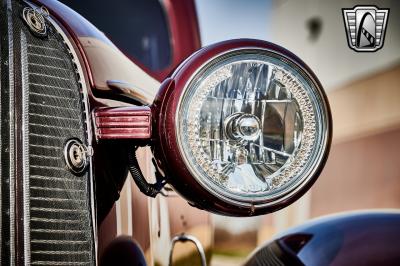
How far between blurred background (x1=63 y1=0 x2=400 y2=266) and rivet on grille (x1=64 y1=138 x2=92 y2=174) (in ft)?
2.68

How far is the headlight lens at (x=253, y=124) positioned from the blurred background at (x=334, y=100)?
749 mm

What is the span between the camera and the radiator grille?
108 cm

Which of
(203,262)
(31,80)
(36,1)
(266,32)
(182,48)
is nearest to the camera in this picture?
(31,80)

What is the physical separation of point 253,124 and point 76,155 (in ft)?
1.23

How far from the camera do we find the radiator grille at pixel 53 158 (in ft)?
3.53

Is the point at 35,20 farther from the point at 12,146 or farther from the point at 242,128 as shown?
the point at 242,128

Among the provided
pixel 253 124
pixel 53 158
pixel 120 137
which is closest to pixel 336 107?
pixel 253 124

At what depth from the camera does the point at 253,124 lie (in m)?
1.17

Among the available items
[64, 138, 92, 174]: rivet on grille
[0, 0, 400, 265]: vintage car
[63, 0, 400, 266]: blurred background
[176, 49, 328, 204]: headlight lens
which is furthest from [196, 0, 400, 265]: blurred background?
[64, 138, 92, 174]: rivet on grille

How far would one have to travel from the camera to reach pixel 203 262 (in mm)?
1488

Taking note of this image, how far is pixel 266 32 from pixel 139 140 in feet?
2.95

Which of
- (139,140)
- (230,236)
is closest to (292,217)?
(230,236)

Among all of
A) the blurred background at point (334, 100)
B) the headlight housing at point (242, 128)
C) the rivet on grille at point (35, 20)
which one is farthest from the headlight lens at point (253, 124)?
the blurred background at point (334, 100)

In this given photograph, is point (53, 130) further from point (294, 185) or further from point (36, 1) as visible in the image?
Answer: point (294, 185)
